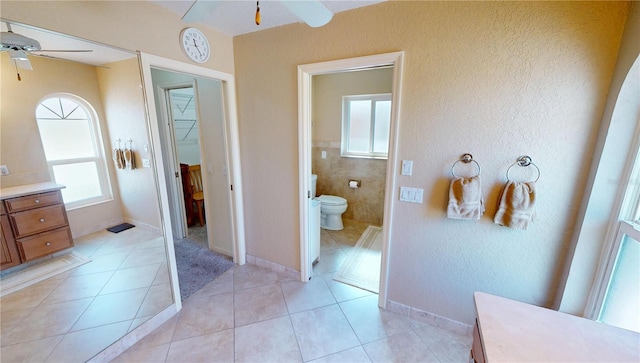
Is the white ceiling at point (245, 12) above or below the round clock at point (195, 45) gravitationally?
above

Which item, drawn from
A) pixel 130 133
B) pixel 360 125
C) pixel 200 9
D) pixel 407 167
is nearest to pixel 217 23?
pixel 200 9

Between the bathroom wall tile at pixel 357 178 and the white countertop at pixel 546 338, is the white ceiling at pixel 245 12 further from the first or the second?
the bathroom wall tile at pixel 357 178

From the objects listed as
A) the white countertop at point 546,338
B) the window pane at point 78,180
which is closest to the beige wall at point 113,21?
the window pane at point 78,180

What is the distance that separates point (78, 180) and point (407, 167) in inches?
84.0

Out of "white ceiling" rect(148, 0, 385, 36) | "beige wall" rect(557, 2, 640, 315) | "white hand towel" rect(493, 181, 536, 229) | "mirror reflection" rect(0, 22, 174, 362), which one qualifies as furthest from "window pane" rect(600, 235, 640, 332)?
"mirror reflection" rect(0, 22, 174, 362)

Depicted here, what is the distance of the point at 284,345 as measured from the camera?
171 centimetres

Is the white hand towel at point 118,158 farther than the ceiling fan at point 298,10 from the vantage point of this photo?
Yes

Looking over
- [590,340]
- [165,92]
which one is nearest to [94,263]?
[165,92]

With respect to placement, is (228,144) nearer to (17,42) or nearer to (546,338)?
(17,42)

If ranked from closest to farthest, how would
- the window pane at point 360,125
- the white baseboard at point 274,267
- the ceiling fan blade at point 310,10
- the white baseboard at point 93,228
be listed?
the ceiling fan blade at point 310,10 < the white baseboard at point 93,228 < the white baseboard at point 274,267 < the window pane at point 360,125

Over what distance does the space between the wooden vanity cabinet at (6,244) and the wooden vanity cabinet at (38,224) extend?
2 centimetres

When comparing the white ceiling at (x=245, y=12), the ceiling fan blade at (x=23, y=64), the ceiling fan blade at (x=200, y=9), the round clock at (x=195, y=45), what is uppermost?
the white ceiling at (x=245, y=12)

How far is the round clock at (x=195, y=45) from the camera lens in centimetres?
180

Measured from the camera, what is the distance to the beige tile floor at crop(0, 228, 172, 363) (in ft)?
4.39
